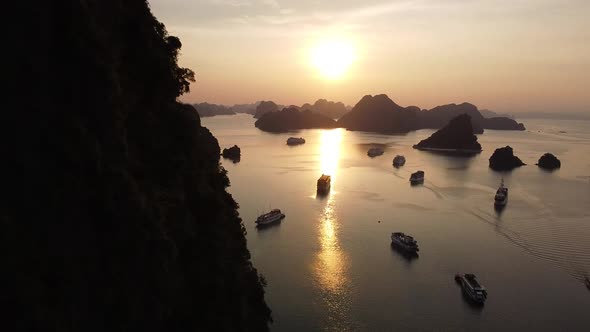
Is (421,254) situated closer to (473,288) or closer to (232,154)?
(473,288)

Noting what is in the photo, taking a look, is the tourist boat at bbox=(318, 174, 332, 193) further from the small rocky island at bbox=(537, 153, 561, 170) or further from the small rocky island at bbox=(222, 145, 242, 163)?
the small rocky island at bbox=(537, 153, 561, 170)

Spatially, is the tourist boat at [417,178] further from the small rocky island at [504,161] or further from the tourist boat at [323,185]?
the small rocky island at [504,161]

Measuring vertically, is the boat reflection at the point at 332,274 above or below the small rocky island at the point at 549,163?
below

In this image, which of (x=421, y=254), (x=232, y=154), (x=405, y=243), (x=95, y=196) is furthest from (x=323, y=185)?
(x=95, y=196)

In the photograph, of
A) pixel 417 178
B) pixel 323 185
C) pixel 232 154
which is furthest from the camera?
pixel 232 154

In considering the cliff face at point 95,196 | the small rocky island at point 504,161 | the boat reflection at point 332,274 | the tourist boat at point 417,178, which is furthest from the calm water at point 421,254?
the cliff face at point 95,196

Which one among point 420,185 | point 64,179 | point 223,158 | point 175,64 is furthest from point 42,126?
point 223,158

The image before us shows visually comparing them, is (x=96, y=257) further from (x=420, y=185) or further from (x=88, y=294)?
(x=420, y=185)
